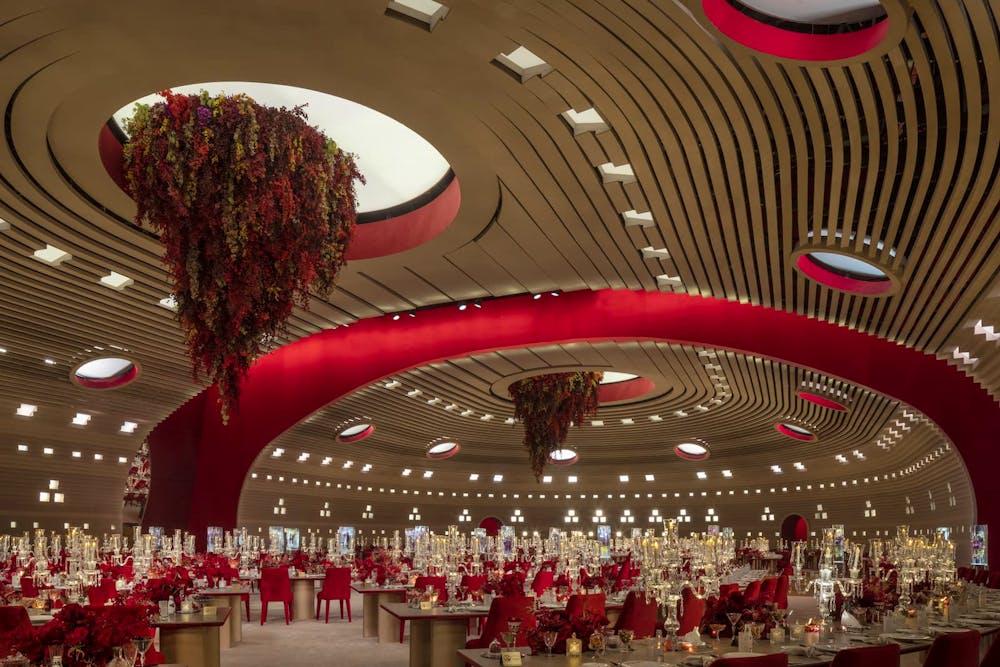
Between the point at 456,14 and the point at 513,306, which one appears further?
the point at 513,306

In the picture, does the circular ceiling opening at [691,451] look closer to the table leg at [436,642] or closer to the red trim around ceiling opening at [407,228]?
the red trim around ceiling opening at [407,228]

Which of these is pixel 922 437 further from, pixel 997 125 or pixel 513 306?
pixel 997 125

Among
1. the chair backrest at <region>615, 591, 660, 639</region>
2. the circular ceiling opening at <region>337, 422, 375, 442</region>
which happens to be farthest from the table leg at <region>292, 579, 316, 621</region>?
the circular ceiling opening at <region>337, 422, 375, 442</region>

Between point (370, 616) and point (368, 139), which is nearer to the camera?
point (368, 139)

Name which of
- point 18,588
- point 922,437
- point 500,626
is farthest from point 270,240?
point 922,437

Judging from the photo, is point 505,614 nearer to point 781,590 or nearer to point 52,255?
point 781,590

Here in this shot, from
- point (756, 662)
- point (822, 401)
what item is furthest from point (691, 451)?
point (756, 662)

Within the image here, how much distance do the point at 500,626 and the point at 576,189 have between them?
4464 millimetres

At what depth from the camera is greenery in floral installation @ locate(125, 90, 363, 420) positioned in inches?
355

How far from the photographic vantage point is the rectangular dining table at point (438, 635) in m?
9.78

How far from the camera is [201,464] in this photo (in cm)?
2297

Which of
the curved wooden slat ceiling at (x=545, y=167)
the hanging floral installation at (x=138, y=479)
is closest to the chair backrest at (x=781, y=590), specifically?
the curved wooden slat ceiling at (x=545, y=167)

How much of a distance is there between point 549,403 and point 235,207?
16.4 meters

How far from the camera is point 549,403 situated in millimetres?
24766
